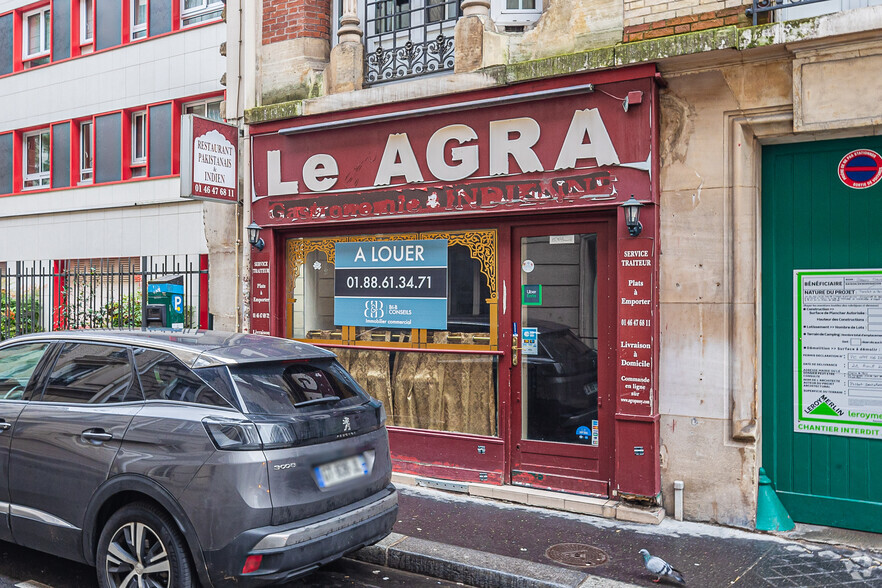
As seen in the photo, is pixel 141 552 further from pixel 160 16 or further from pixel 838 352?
pixel 160 16

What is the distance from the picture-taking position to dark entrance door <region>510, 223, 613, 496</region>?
6688 millimetres

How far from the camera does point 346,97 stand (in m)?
7.90

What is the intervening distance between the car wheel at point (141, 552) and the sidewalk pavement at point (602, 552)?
1731 millimetres

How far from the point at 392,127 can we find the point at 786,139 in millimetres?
3838

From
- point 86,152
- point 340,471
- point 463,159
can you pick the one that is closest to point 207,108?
point 86,152

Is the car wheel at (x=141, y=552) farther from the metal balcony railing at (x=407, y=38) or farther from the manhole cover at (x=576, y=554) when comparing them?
the metal balcony railing at (x=407, y=38)

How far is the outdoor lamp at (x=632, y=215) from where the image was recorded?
6.14m

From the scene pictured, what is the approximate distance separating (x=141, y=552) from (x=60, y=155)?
1701cm

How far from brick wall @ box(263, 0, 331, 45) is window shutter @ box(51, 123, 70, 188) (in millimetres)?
11872

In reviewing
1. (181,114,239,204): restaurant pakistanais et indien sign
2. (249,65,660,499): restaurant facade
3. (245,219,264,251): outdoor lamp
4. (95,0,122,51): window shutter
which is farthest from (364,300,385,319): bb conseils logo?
(95,0,122,51): window shutter

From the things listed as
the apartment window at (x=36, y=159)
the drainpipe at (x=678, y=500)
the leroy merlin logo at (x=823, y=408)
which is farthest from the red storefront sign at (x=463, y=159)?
the apartment window at (x=36, y=159)

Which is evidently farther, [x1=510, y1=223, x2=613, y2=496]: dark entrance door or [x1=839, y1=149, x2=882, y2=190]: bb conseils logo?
[x1=510, y1=223, x2=613, y2=496]: dark entrance door

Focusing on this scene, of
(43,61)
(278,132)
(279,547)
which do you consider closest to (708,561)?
(279,547)

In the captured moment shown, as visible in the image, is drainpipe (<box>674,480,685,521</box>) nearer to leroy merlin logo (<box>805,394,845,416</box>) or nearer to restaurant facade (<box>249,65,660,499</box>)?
restaurant facade (<box>249,65,660,499</box>)
